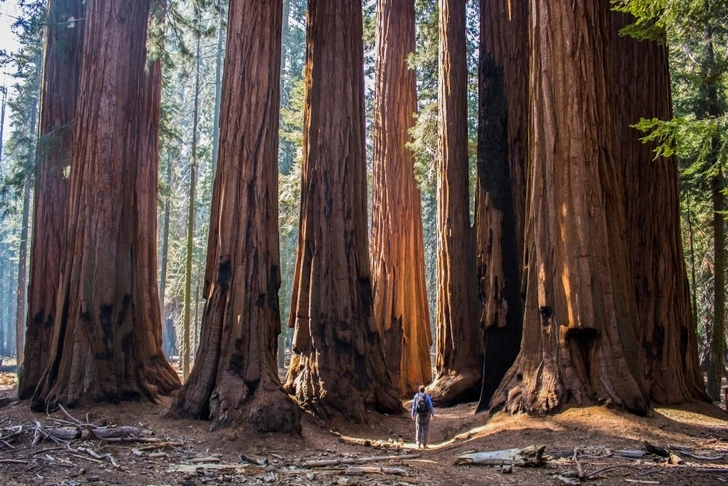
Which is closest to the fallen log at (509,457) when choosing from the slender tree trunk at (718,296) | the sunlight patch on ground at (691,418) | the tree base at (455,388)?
the sunlight patch on ground at (691,418)

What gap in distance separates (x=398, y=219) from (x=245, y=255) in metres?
7.13

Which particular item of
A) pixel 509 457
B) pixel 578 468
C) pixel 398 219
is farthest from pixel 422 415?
pixel 398 219

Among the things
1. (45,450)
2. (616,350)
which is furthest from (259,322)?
(616,350)

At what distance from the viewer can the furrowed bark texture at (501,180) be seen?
39.0ft

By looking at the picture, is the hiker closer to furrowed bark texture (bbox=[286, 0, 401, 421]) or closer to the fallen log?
furrowed bark texture (bbox=[286, 0, 401, 421])

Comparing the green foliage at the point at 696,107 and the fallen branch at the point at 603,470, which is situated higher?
the green foliage at the point at 696,107

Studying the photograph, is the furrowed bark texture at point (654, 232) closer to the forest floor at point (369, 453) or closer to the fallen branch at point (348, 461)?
the forest floor at point (369, 453)

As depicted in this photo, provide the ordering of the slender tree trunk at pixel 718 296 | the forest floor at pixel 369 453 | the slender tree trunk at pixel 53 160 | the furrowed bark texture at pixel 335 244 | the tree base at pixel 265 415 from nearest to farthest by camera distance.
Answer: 1. the forest floor at pixel 369 453
2. the tree base at pixel 265 415
3. the furrowed bark texture at pixel 335 244
4. the slender tree trunk at pixel 53 160
5. the slender tree trunk at pixel 718 296

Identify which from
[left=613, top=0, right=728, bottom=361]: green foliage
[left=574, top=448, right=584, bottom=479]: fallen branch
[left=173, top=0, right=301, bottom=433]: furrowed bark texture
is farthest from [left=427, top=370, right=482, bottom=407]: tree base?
[left=574, top=448, right=584, bottom=479]: fallen branch

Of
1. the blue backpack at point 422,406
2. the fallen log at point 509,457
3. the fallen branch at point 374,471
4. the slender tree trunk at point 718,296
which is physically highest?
the slender tree trunk at point 718,296

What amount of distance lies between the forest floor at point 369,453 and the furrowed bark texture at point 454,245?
4.30 meters

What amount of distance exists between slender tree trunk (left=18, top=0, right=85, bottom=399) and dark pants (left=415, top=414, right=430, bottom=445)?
25.6 feet

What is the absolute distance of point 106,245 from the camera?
12.3m

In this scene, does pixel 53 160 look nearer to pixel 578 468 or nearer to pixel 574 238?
pixel 574 238
